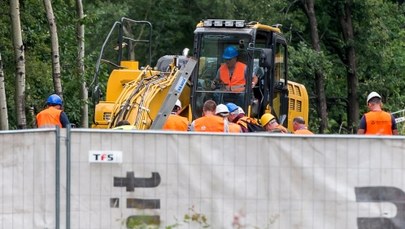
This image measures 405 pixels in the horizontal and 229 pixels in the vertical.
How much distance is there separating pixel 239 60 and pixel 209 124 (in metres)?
3.23

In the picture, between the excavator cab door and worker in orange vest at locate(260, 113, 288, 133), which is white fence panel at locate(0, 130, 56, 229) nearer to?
worker in orange vest at locate(260, 113, 288, 133)

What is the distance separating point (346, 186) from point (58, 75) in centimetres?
1411

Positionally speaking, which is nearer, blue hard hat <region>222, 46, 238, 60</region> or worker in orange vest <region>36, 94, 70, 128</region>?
worker in orange vest <region>36, 94, 70, 128</region>

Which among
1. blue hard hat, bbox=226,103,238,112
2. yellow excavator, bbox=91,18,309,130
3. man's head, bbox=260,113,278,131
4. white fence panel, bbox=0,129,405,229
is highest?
yellow excavator, bbox=91,18,309,130

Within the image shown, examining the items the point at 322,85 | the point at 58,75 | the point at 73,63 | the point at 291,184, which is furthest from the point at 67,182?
the point at 322,85

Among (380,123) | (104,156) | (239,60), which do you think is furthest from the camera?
(239,60)

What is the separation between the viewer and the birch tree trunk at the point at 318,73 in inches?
1521

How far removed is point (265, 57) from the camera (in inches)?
776

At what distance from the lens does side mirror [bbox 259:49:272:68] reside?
64.4 feet

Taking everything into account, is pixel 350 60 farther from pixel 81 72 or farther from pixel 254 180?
pixel 254 180

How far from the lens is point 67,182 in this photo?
13.0 meters

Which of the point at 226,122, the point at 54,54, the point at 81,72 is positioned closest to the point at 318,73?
the point at 81,72

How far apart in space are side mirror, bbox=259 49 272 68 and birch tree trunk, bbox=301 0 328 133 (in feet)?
59.7

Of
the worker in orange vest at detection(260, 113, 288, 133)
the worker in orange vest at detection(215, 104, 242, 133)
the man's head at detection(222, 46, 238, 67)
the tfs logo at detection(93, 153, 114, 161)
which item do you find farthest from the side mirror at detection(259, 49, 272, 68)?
the tfs logo at detection(93, 153, 114, 161)
